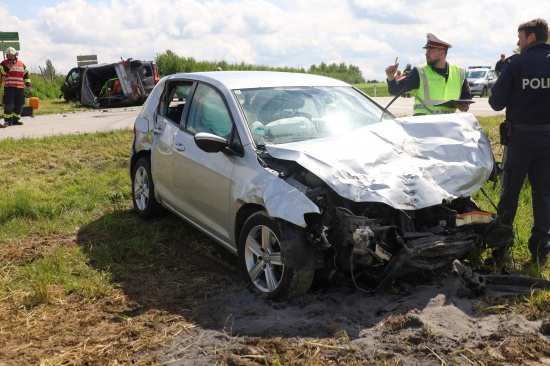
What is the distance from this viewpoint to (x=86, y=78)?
22.0 meters

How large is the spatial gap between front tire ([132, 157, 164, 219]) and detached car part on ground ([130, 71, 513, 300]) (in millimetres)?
579

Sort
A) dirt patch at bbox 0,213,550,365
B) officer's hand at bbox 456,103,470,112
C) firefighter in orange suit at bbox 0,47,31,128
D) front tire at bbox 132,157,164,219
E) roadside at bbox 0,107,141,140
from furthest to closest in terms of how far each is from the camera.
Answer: firefighter in orange suit at bbox 0,47,31,128, roadside at bbox 0,107,141,140, front tire at bbox 132,157,164,219, officer's hand at bbox 456,103,470,112, dirt patch at bbox 0,213,550,365

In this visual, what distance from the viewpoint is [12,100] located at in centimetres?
1545

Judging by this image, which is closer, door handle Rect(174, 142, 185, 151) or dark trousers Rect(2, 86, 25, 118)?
door handle Rect(174, 142, 185, 151)

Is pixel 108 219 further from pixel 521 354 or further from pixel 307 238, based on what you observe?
pixel 521 354

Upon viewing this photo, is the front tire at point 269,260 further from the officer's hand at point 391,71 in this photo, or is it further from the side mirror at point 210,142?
Answer: the officer's hand at point 391,71

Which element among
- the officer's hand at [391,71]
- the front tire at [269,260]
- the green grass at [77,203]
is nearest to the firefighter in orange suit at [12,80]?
the green grass at [77,203]

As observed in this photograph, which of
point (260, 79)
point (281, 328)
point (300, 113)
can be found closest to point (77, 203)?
point (260, 79)

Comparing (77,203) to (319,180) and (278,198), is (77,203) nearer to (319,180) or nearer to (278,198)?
(278,198)

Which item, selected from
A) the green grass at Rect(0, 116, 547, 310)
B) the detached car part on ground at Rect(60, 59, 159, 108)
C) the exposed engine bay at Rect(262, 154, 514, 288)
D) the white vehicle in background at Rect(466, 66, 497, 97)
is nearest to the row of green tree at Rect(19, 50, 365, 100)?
the detached car part on ground at Rect(60, 59, 159, 108)

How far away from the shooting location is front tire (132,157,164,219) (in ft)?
21.2

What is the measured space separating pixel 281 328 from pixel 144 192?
11.2 ft

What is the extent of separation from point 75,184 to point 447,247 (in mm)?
6520

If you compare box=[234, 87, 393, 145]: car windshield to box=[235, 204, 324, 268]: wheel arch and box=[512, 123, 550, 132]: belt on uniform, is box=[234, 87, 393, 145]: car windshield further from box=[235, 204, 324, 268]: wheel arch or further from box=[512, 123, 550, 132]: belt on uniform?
box=[512, 123, 550, 132]: belt on uniform
